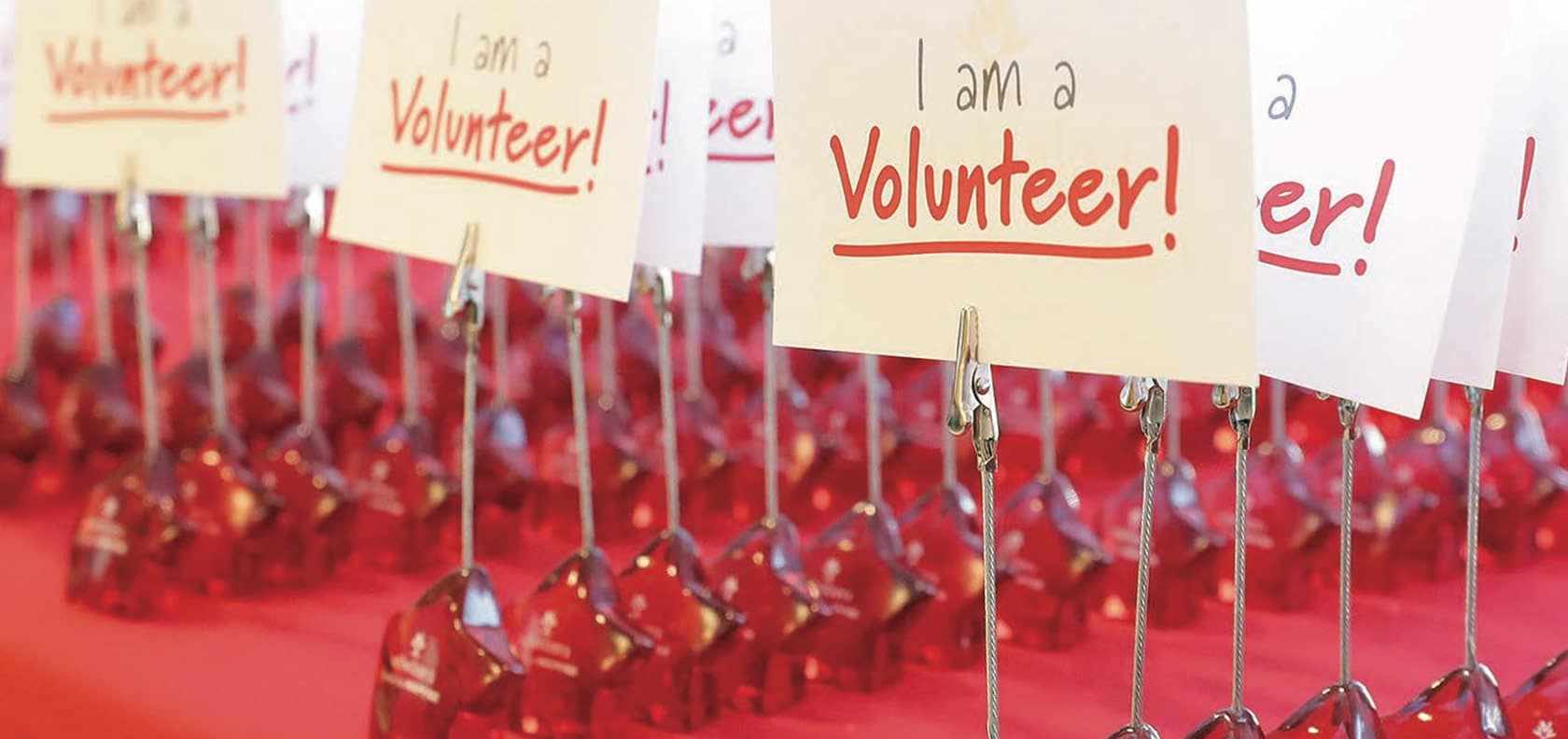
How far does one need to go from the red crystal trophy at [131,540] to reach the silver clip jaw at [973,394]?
704mm

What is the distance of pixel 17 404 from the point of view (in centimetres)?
160

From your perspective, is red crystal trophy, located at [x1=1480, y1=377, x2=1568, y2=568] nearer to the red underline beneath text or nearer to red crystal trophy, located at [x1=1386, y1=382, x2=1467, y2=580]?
red crystal trophy, located at [x1=1386, y1=382, x2=1467, y2=580]

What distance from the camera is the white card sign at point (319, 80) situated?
1.34m

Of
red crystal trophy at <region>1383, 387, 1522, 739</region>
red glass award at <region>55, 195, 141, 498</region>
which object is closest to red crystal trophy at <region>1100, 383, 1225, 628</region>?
red crystal trophy at <region>1383, 387, 1522, 739</region>

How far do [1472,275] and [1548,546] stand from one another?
548 mm

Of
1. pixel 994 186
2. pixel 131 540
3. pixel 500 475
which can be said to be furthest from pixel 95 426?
pixel 994 186

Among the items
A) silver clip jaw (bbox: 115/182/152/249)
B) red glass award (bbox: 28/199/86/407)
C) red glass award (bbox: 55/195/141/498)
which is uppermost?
silver clip jaw (bbox: 115/182/152/249)

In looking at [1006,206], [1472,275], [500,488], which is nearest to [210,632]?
[500,488]

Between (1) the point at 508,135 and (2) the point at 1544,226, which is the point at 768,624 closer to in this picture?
(1) the point at 508,135

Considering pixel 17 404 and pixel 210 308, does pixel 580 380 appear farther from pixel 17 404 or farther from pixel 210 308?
pixel 17 404

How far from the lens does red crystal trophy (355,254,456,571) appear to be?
1.34 metres

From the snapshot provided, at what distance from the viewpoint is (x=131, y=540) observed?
1.30 meters

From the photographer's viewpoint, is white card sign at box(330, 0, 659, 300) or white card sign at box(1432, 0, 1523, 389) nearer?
white card sign at box(1432, 0, 1523, 389)

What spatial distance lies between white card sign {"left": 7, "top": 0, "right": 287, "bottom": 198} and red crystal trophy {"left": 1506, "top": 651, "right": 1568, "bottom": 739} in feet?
2.74
